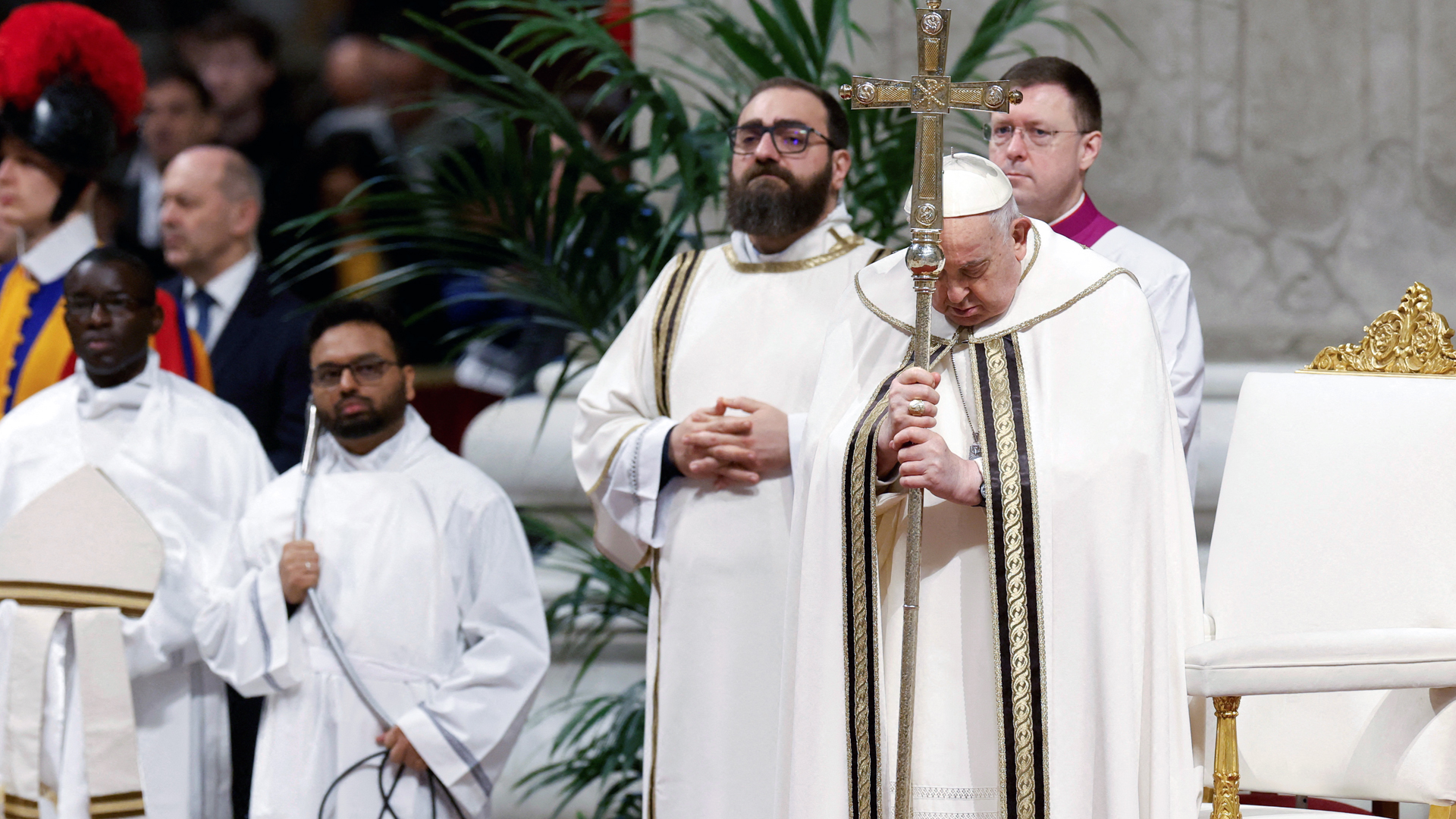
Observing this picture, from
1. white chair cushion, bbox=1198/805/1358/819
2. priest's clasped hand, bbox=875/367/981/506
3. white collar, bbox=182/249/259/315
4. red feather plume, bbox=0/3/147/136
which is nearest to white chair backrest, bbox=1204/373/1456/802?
white chair cushion, bbox=1198/805/1358/819

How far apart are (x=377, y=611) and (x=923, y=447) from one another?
6.11 feet

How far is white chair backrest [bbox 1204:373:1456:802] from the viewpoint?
317cm

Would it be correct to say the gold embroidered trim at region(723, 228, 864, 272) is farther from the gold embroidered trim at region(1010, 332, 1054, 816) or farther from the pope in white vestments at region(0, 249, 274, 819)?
the pope in white vestments at region(0, 249, 274, 819)

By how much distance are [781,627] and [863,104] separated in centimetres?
135

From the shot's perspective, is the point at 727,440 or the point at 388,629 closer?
the point at 727,440

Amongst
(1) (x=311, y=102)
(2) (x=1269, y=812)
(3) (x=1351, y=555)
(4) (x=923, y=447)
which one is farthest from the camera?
(1) (x=311, y=102)

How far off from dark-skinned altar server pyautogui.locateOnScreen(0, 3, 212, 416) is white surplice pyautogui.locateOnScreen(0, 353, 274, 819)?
869 millimetres

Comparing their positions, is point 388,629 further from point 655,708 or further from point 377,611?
point 655,708

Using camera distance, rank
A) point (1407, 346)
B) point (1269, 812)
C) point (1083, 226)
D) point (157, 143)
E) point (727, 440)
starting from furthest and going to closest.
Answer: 1. point (157, 143)
2. point (1083, 226)
3. point (727, 440)
4. point (1407, 346)
5. point (1269, 812)

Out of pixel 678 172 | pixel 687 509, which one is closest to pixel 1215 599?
pixel 687 509

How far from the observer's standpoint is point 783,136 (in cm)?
382

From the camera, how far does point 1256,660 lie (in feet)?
9.37

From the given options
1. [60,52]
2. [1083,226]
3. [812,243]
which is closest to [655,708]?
[812,243]

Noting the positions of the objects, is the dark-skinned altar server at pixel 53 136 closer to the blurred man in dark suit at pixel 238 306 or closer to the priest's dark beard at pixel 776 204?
the blurred man in dark suit at pixel 238 306
